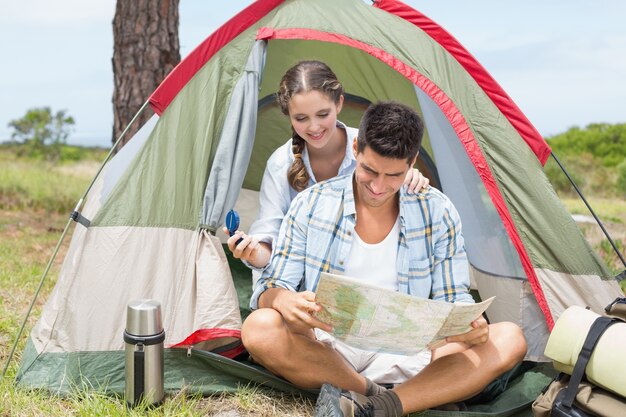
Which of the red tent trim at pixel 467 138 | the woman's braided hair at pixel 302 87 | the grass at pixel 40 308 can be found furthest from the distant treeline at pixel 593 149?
the woman's braided hair at pixel 302 87

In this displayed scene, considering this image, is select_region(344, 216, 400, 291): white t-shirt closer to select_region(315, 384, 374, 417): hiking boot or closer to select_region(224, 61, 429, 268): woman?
select_region(224, 61, 429, 268): woman

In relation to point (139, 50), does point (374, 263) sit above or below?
below

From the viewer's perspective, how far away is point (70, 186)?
7.09 m

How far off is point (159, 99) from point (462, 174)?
1204mm

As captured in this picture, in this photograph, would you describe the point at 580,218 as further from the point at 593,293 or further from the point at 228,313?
the point at 228,313

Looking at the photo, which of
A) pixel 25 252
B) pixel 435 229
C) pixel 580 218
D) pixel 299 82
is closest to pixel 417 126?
pixel 435 229

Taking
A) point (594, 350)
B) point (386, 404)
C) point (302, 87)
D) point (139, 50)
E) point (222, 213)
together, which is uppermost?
point (139, 50)

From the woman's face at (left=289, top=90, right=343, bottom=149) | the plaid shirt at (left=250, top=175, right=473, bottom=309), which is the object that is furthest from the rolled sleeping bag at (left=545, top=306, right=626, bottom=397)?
the woman's face at (left=289, top=90, right=343, bottom=149)

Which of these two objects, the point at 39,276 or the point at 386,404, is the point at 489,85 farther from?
the point at 39,276

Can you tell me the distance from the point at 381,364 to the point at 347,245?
0.40 m

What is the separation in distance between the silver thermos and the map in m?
0.54

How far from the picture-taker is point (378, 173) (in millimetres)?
1843

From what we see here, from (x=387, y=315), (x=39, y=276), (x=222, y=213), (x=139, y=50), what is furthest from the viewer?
(x=139, y=50)

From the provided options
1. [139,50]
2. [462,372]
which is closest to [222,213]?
[462,372]
